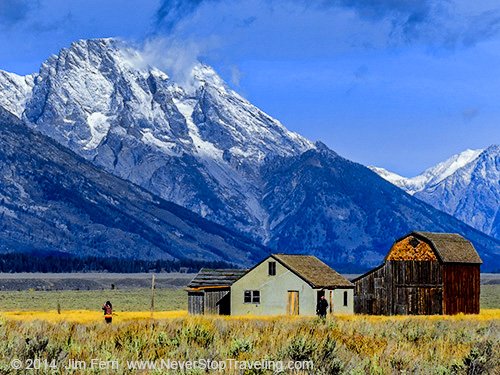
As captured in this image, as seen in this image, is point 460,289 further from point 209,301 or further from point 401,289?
point 209,301

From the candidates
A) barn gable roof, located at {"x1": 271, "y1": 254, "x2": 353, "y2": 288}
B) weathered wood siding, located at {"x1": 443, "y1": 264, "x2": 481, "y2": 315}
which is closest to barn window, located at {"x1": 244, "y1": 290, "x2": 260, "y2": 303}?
barn gable roof, located at {"x1": 271, "y1": 254, "x2": 353, "y2": 288}

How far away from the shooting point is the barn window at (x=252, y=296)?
283ft

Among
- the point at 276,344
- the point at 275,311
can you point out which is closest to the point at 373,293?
the point at 275,311

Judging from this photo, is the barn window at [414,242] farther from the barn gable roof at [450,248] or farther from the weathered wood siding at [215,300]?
the weathered wood siding at [215,300]

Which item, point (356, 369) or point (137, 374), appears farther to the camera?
point (356, 369)

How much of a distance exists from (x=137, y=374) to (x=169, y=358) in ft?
9.67

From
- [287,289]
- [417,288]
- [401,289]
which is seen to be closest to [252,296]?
[287,289]

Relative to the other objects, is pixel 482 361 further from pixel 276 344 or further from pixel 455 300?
pixel 455 300

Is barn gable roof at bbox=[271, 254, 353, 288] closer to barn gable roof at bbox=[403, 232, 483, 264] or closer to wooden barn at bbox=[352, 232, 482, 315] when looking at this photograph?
wooden barn at bbox=[352, 232, 482, 315]

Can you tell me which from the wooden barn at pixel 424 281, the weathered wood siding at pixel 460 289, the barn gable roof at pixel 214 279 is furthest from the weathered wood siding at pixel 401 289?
the barn gable roof at pixel 214 279

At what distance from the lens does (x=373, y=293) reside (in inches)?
3553

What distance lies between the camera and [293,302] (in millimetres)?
84375

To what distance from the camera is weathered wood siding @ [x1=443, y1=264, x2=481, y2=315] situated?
86188 millimetres

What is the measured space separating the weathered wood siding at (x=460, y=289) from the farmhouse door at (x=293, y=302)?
484 inches
